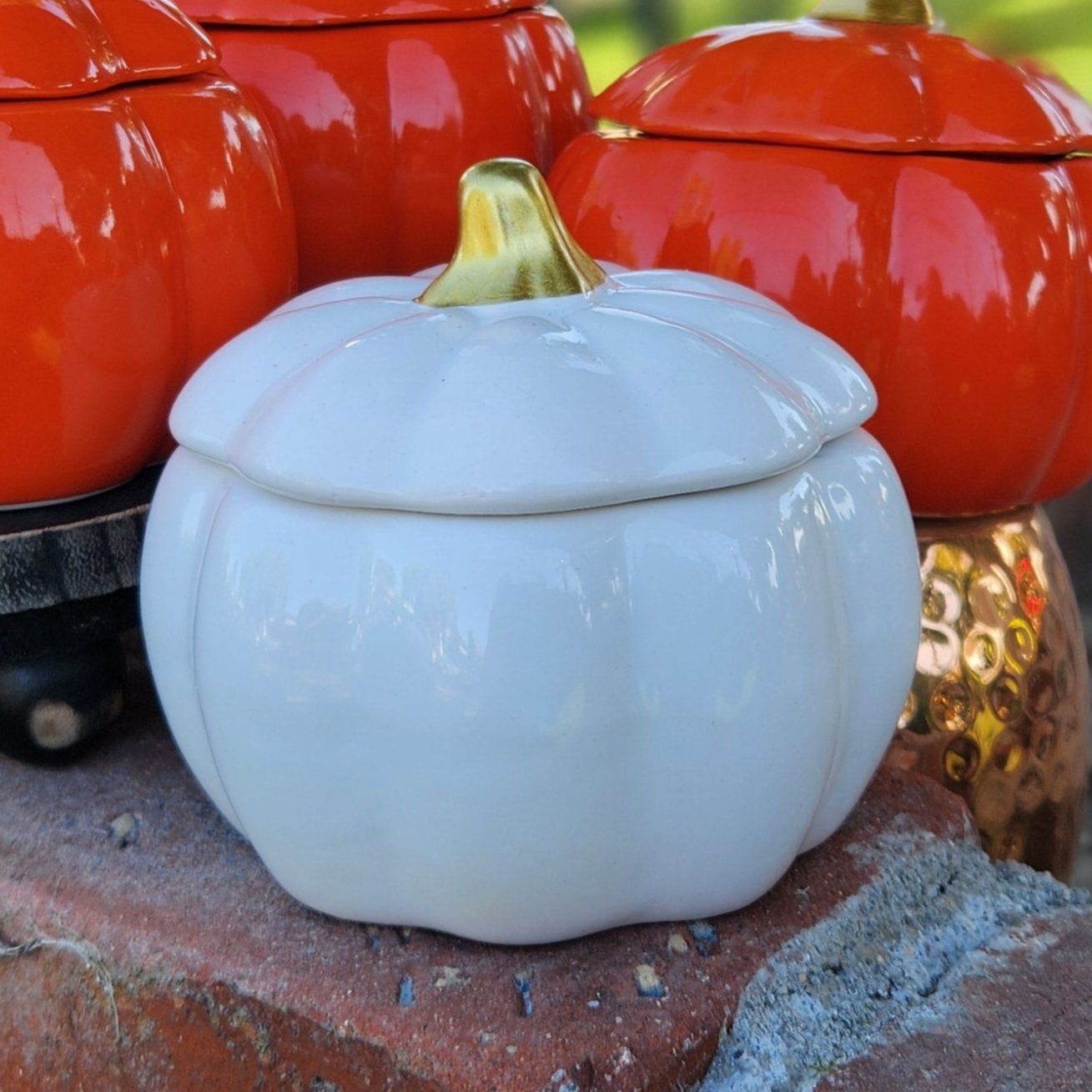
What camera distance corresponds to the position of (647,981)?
2.61 feet

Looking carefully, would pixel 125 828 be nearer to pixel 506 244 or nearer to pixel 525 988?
pixel 525 988

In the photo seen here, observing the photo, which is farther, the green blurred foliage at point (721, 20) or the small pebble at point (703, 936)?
the green blurred foliage at point (721, 20)

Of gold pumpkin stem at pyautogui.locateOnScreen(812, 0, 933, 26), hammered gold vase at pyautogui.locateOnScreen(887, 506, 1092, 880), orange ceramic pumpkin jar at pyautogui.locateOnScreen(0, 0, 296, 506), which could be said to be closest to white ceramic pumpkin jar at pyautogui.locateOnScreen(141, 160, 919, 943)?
orange ceramic pumpkin jar at pyautogui.locateOnScreen(0, 0, 296, 506)

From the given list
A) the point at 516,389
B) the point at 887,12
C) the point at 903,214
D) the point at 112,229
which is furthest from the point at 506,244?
the point at 887,12

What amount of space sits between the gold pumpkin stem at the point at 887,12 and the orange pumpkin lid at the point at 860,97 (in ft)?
0.11

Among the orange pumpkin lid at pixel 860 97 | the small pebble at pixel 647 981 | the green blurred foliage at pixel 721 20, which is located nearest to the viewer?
the small pebble at pixel 647 981

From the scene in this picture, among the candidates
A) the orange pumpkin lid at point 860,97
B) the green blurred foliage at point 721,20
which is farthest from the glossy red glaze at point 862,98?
the green blurred foliage at point 721,20

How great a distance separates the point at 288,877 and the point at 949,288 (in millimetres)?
653

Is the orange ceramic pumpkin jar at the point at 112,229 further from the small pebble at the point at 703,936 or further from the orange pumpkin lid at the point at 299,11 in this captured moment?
the small pebble at the point at 703,936

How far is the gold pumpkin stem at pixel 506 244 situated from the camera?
0.79 meters

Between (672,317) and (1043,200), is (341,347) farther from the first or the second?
(1043,200)

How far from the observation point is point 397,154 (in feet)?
3.94

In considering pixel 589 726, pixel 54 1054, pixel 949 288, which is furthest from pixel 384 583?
pixel 949 288

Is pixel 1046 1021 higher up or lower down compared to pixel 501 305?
lower down
